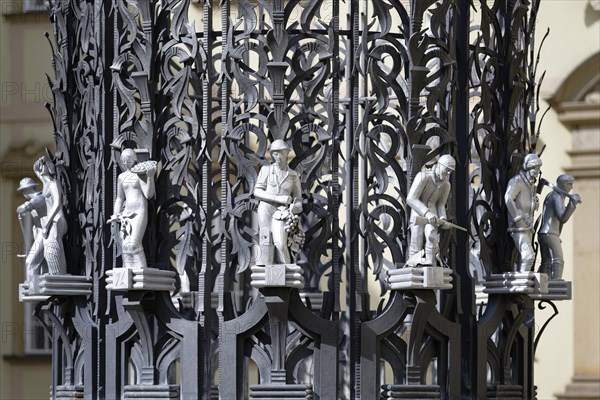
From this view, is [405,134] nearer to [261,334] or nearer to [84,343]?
[261,334]

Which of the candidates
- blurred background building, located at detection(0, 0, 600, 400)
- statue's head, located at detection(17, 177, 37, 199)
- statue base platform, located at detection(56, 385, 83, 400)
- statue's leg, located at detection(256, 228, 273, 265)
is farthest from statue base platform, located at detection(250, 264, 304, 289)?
blurred background building, located at detection(0, 0, 600, 400)

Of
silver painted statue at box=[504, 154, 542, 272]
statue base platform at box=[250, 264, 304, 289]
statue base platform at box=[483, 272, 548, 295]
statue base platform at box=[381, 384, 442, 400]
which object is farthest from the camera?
silver painted statue at box=[504, 154, 542, 272]

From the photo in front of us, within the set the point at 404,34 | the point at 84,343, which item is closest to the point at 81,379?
the point at 84,343

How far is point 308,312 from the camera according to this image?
10703 millimetres

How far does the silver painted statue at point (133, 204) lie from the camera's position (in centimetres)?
1091

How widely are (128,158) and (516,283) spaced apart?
8.05ft

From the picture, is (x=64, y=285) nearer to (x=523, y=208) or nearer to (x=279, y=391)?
(x=279, y=391)

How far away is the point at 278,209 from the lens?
1064 centimetres

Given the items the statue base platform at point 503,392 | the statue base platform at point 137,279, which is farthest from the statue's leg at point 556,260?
the statue base platform at point 137,279

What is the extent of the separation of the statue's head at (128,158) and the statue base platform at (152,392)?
1.29 meters

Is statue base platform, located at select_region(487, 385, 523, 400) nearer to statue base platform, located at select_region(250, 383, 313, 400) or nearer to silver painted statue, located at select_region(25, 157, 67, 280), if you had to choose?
statue base platform, located at select_region(250, 383, 313, 400)

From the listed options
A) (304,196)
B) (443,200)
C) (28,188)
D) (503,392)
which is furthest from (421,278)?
(28,188)

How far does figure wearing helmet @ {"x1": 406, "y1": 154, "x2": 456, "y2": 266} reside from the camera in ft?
35.3

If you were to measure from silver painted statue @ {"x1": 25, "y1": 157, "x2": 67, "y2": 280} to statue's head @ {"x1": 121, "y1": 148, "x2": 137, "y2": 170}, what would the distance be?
3.29 ft
